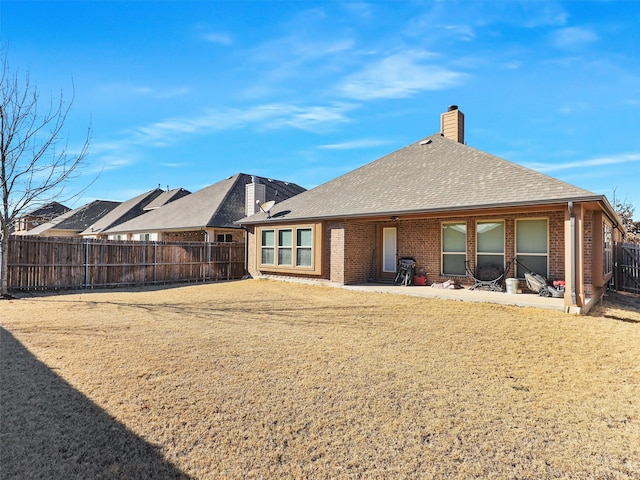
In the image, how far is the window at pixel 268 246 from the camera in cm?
1530

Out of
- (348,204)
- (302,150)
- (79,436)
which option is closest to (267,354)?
(79,436)

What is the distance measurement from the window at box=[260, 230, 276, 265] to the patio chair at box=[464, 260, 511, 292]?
7868mm

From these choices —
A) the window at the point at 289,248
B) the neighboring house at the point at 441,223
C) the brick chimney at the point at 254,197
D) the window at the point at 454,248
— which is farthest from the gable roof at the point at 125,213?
the window at the point at 454,248

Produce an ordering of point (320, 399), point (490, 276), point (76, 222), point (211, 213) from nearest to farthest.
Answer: point (320, 399) < point (490, 276) < point (211, 213) < point (76, 222)

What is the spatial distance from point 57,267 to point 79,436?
11943 millimetres

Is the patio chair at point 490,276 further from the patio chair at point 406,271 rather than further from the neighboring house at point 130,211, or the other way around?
the neighboring house at point 130,211

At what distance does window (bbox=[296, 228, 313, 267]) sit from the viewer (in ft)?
45.4

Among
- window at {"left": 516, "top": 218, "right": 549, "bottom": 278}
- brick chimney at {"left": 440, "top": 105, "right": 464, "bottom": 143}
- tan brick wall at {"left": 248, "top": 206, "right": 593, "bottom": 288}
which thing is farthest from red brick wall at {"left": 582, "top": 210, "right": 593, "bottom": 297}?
brick chimney at {"left": 440, "top": 105, "right": 464, "bottom": 143}

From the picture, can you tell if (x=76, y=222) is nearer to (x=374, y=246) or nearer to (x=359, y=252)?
(x=359, y=252)

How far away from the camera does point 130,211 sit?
29500mm

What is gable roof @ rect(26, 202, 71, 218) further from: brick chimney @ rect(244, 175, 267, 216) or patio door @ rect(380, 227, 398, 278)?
patio door @ rect(380, 227, 398, 278)

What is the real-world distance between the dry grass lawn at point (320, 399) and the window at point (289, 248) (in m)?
6.41

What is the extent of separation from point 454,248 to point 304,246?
5.45 metres

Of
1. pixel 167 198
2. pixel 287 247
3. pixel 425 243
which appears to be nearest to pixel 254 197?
pixel 287 247
